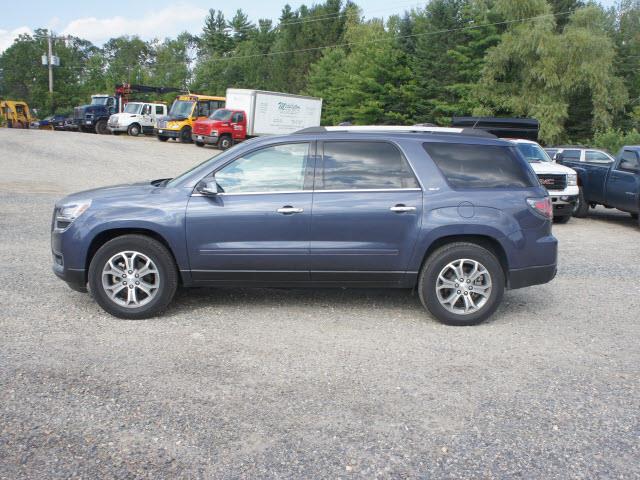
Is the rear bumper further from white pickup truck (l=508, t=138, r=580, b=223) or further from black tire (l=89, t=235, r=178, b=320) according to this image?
white pickup truck (l=508, t=138, r=580, b=223)

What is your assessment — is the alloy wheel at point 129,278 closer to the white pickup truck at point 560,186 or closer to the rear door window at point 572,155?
the white pickup truck at point 560,186

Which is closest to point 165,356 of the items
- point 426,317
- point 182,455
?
point 182,455

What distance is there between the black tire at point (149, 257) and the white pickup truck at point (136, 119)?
36083 millimetres

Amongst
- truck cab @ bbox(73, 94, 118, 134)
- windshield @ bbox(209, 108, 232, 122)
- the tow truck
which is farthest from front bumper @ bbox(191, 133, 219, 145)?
truck cab @ bbox(73, 94, 118, 134)

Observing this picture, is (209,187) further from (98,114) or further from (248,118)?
(98,114)

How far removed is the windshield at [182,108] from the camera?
1398 inches

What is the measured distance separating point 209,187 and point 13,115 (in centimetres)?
5060

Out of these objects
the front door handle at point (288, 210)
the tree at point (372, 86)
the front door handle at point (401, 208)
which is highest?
the tree at point (372, 86)

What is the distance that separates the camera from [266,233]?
5770 millimetres

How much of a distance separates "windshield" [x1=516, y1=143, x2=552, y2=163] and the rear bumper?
28.3 feet

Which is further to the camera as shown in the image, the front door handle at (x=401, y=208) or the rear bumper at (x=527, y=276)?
the rear bumper at (x=527, y=276)

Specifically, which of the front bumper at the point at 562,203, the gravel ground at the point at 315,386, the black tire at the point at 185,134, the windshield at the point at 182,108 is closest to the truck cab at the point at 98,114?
the windshield at the point at 182,108

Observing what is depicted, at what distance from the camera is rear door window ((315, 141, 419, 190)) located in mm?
5875

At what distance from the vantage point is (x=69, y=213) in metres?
5.89
